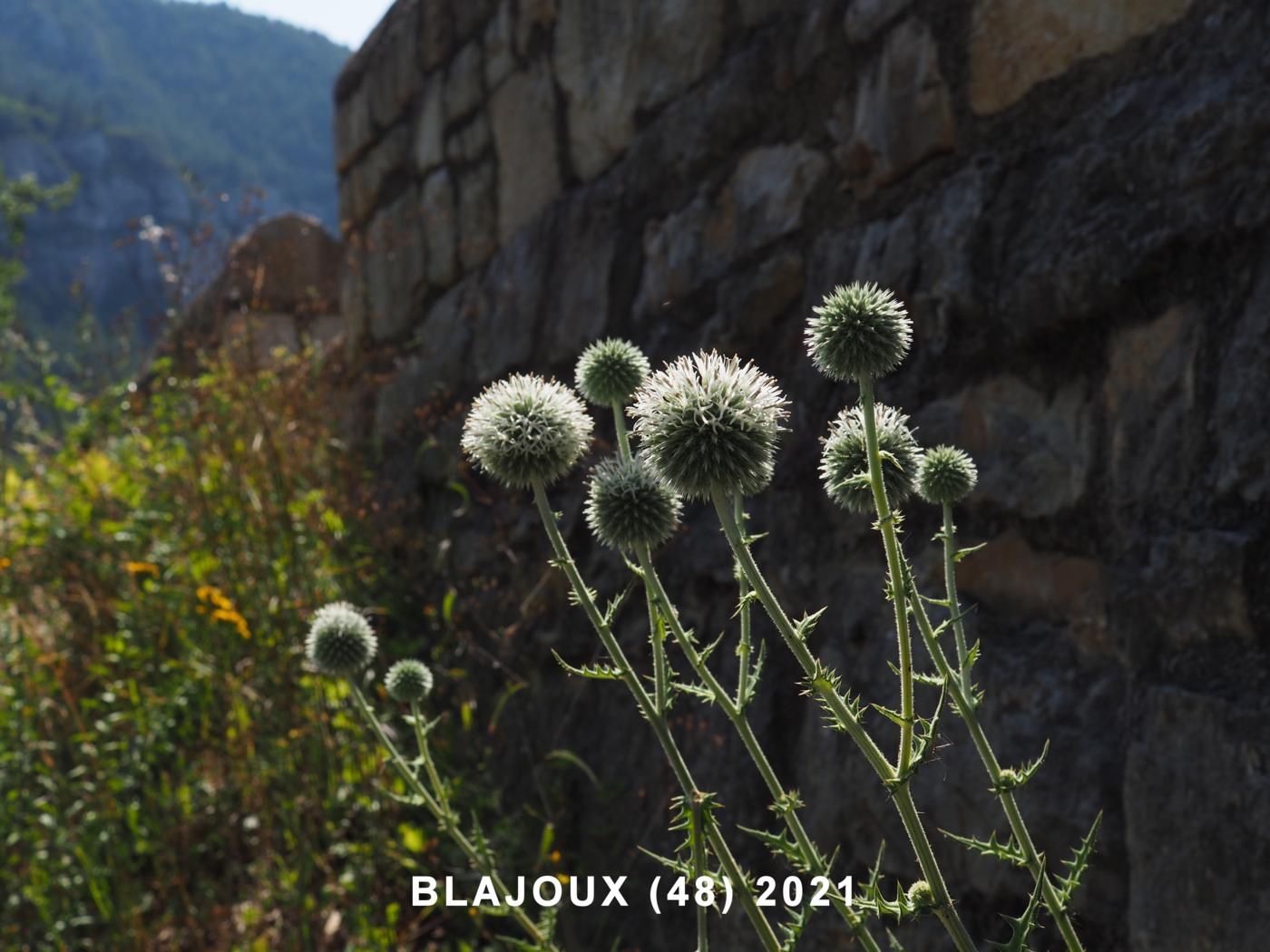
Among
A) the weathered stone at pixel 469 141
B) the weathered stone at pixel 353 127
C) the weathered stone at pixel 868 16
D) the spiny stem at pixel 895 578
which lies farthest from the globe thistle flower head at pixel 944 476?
the weathered stone at pixel 353 127

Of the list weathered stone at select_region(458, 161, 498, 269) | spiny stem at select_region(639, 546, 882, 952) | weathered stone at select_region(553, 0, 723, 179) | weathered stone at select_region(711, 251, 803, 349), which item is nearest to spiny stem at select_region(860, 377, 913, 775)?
spiny stem at select_region(639, 546, 882, 952)

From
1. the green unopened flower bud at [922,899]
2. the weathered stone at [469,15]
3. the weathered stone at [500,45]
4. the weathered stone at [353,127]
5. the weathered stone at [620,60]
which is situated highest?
the weathered stone at [353,127]

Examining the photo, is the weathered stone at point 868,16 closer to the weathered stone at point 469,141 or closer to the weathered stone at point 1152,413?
the weathered stone at point 1152,413

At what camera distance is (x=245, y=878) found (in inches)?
122

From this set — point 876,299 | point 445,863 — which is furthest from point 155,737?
point 876,299

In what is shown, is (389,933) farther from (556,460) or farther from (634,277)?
(634,277)

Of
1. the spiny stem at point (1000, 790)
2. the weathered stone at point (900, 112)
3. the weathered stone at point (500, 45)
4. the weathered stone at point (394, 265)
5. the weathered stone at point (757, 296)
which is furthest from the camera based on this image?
the weathered stone at point (394, 265)

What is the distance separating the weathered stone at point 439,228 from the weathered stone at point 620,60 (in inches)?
37.9

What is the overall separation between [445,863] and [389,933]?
0.25 meters

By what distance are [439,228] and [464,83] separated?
602mm

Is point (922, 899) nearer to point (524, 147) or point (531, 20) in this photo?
point (524, 147)

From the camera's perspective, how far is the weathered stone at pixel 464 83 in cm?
397

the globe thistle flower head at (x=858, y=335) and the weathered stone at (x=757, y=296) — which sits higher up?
the weathered stone at (x=757, y=296)

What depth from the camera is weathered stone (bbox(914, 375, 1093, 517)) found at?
1.72m
